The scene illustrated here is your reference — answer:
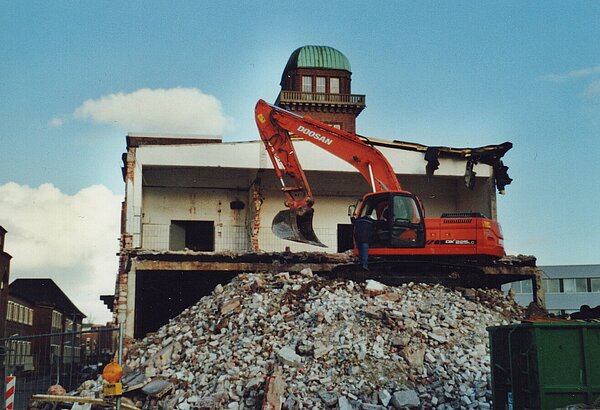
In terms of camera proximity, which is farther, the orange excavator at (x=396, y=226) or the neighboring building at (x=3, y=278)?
the neighboring building at (x=3, y=278)

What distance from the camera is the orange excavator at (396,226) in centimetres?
1905

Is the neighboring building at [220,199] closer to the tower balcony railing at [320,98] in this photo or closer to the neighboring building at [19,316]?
the tower balcony railing at [320,98]

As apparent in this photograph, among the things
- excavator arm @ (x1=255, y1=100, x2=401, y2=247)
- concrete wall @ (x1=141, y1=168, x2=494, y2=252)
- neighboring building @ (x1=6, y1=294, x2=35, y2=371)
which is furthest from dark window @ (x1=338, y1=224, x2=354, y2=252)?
neighboring building @ (x1=6, y1=294, x2=35, y2=371)

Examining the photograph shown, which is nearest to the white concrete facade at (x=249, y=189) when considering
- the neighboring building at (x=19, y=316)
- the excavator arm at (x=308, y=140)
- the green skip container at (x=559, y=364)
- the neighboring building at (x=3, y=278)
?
the excavator arm at (x=308, y=140)

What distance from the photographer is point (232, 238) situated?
2678cm

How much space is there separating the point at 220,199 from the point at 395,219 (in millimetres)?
9623

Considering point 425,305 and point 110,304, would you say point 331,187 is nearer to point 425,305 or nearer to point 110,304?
point 425,305

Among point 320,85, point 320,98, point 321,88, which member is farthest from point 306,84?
point 320,98

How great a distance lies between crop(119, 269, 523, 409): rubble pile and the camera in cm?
1345

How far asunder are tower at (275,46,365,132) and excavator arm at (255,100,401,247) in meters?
25.7

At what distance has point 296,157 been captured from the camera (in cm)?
2208

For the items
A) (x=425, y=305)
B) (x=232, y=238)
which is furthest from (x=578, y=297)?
(x=425, y=305)

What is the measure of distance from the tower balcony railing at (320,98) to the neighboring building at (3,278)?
22.1 meters

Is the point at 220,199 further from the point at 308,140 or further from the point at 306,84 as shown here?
the point at 306,84
